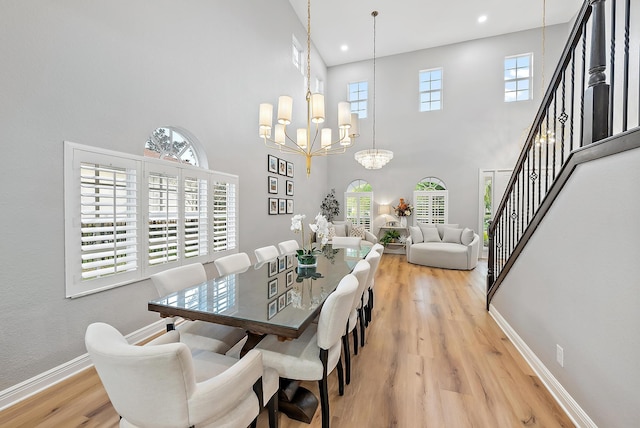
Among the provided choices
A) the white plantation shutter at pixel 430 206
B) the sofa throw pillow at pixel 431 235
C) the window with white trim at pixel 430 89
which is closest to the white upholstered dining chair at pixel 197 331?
the sofa throw pillow at pixel 431 235

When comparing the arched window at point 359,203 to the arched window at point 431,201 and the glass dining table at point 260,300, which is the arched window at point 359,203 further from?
the glass dining table at point 260,300

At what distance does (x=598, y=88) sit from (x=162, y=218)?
3629 millimetres

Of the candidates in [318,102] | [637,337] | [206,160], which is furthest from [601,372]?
[206,160]

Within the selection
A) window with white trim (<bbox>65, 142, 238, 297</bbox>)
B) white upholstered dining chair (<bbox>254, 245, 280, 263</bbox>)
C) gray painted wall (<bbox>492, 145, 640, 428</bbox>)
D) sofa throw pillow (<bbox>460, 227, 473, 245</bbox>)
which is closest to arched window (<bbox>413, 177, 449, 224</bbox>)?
sofa throw pillow (<bbox>460, 227, 473, 245</bbox>)

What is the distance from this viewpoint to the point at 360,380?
2059mm

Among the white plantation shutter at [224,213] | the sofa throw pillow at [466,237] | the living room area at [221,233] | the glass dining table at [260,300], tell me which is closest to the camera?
the glass dining table at [260,300]

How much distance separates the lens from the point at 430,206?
24.5 ft

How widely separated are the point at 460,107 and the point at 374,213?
3675 millimetres

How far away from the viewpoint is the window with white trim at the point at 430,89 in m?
7.50

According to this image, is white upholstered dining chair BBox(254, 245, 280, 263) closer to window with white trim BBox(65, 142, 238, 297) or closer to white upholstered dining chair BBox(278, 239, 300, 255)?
white upholstered dining chair BBox(278, 239, 300, 255)

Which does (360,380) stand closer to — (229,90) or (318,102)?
(318,102)

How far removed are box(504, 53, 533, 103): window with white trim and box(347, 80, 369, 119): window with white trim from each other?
3624 millimetres

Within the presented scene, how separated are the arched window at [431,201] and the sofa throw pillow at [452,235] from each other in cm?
84

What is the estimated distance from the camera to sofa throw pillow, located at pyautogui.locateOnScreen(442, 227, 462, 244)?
6398 millimetres
